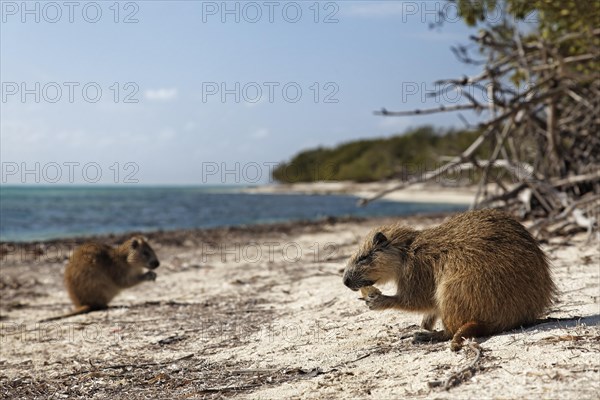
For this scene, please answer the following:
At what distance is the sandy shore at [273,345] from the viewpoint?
3115 mm

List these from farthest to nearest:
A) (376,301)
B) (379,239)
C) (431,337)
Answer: (379,239), (376,301), (431,337)

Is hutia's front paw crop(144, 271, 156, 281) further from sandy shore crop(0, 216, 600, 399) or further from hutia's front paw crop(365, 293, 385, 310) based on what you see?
hutia's front paw crop(365, 293, 385, 310)

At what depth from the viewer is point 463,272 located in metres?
3.87

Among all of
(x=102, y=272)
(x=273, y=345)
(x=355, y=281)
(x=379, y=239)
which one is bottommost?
(x=273, y=345)

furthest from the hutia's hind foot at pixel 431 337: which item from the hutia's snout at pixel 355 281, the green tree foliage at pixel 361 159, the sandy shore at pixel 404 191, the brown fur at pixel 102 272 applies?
the green tree foliage at pixel 361 159

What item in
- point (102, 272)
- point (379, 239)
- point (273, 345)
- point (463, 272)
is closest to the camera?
point (463, 272)

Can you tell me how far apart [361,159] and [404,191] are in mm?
25621

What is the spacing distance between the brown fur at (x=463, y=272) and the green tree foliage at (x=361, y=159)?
5265cm

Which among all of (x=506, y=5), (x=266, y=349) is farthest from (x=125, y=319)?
(x=506, y=5)

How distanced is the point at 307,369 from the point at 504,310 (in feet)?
4.16

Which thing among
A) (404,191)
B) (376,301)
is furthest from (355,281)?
(404,191)

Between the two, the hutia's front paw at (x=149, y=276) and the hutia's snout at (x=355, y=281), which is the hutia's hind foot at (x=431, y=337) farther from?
the hutia's front paw at (x=149, y=276)

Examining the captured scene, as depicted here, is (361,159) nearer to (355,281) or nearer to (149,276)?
(149,276)

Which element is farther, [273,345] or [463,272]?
[273,345]
